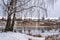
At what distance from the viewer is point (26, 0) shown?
5.33m

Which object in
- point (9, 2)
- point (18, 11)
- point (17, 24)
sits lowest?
point (17, 24)

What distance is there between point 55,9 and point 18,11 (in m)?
1.28

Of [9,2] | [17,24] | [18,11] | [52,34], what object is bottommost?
[52,34]

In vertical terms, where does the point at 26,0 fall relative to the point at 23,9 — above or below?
above

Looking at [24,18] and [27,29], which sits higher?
[24,18]

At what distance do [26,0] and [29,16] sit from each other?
603 millimetres

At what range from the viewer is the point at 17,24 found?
5.11 m

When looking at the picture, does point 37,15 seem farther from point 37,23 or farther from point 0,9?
point 0,9

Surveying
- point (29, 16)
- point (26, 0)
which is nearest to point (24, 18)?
point (29, 16)

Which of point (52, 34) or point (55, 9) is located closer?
point (52, 34)

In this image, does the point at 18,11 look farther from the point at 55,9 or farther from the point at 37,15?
the point at 55,9

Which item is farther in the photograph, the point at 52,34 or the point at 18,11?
the point at 18,11

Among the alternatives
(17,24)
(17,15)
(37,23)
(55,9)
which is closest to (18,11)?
(17,15)

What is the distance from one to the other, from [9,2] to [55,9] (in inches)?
63.6
